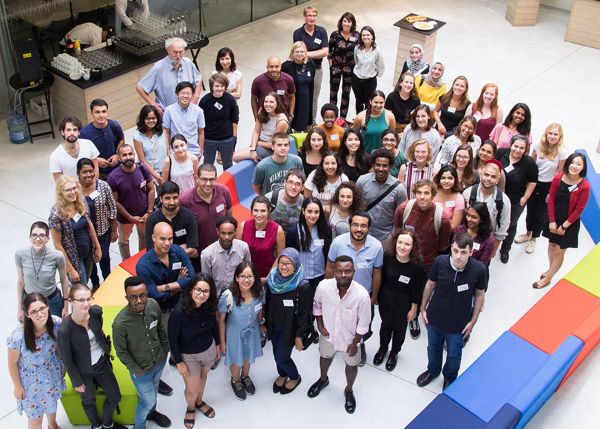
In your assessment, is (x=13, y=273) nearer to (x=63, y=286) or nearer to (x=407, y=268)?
(x=63, y=286)

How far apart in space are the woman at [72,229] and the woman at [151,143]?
101 centimetres

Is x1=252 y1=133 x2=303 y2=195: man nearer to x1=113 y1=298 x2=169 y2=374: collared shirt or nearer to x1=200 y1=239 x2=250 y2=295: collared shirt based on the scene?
x1=200 y1=239 x2=250 y2=295: collared shirt

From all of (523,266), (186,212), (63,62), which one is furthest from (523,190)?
(63,62)

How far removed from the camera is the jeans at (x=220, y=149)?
7398 mm

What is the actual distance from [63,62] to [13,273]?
10.8 feet

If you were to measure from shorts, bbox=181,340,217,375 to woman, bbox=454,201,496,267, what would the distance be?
213cm

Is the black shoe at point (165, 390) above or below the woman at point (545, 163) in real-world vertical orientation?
below

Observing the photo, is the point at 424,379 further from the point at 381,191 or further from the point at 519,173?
the point at 519,173

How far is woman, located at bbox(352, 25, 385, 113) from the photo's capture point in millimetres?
8492

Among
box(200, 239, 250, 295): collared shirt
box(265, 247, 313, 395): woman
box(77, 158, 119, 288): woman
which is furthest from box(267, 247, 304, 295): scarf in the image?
box(77, 158, 119, 288): woman

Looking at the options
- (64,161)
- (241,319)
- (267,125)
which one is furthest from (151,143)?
(241,319)

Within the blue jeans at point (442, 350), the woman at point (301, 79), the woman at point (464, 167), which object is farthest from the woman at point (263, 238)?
the woman at point (301, 79)

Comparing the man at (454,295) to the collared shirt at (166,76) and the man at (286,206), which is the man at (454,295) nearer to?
the man at (286,206)

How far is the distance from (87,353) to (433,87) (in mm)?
5098
